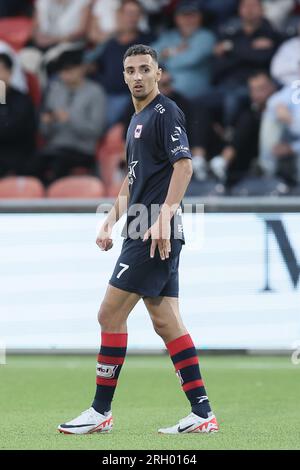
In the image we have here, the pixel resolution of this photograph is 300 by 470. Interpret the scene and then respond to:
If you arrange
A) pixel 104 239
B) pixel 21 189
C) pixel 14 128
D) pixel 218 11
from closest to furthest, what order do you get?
pixel 104 239 < pixel 21 189 < pixel 14 128 < pixel 218 11

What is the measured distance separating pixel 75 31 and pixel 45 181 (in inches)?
95.5

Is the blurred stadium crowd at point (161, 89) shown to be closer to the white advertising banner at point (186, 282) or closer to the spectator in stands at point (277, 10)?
the spectator in stands at point (277, 10)

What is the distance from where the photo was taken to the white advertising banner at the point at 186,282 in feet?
34.8

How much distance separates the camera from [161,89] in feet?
43.3

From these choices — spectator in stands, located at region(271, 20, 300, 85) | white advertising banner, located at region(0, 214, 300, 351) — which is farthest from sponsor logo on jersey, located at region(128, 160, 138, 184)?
spectator in stands, located at region(271, 20, 300, 85)

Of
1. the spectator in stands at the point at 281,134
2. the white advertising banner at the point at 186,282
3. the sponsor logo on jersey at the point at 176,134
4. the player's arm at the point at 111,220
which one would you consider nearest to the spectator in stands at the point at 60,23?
the spectator in stands at the point at 281,134

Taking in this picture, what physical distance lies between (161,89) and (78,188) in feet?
4.86

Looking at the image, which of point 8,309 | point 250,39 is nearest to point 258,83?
point 250,39

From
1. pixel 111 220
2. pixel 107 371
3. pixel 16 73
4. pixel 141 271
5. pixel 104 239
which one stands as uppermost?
pixel 16 73

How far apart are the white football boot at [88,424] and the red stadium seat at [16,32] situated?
919cm

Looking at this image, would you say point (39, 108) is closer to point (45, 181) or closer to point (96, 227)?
point (45, 181)
